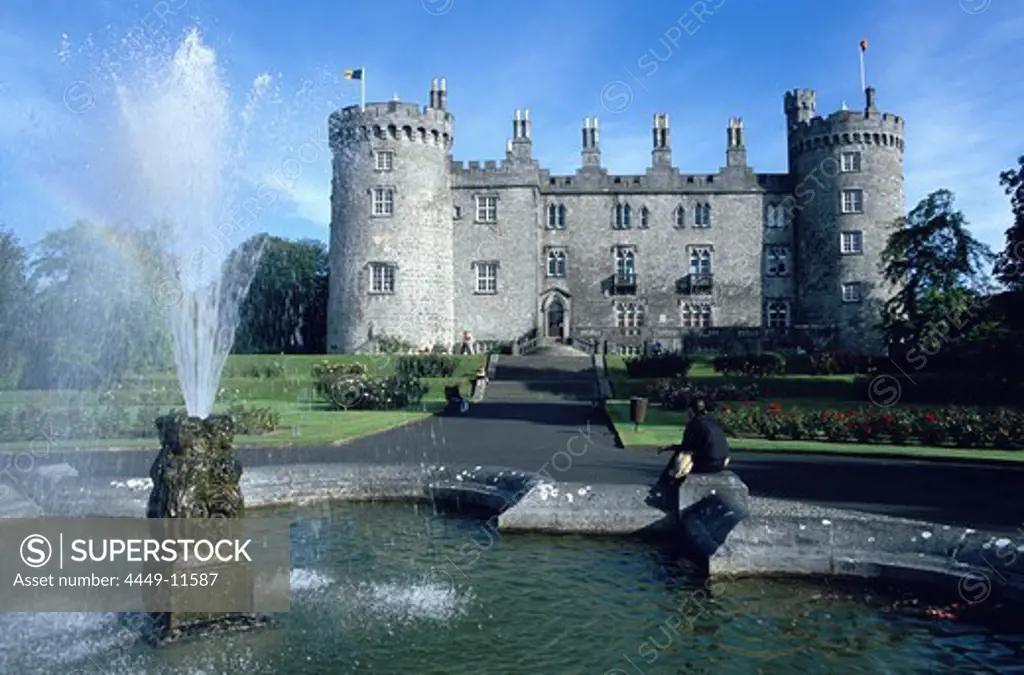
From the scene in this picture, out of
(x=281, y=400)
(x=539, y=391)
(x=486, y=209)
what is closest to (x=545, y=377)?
(x=539, y=391)

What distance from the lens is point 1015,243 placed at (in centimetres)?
3353

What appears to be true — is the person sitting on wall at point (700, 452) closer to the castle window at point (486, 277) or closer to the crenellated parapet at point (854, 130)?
the castle window at point (486, 277)

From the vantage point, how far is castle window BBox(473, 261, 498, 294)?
1972 inches

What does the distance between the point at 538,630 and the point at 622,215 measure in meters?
46.8

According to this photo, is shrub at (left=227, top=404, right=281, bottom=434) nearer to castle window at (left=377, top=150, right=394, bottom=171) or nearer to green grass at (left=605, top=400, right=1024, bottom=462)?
green grass at (left=605, top=400, right=1024, bottom=462)

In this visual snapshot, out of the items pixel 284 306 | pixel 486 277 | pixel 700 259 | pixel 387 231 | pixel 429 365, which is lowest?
pixel 429 365

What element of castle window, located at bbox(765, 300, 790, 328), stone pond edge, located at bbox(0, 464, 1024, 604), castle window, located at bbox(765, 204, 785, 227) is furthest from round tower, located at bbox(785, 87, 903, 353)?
stone pond edge, located at bbox(0, 464, 1024, 604)

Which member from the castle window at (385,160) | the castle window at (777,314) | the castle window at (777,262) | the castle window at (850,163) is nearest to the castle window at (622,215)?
the castle window at (777,262)

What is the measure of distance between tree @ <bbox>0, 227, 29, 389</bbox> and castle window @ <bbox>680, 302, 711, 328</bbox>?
3760 centimetres

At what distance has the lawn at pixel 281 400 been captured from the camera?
63.0 feet

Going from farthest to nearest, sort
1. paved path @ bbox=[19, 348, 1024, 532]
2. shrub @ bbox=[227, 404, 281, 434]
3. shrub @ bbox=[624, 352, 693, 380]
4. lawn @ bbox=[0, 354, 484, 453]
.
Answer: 1. shrub @ bbox=[624, 352, 693, 380]
2. shrub @ bbox=[227, 404, 281, 434]
3. lawn @ bbox=[0, 354, 484, 453]
4. paved path @ bbox=[19, 348, 1024, 532]

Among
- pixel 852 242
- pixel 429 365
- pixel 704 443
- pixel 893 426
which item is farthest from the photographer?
pixel 852 242

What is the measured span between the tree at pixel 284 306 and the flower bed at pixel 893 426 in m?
44.4

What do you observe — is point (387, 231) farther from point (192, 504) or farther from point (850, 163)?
point (192, 504)
